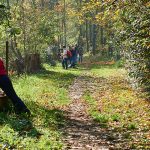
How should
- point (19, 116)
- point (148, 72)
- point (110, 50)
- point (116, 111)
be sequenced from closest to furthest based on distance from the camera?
point (19, 116), point (116, 111), point (148, 72), point (110, 50)

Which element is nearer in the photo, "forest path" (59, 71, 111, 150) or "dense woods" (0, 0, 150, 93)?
"forest path" (59, 71, 111, 150)

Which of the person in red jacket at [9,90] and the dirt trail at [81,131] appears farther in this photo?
the person in red jacket at [9,90]

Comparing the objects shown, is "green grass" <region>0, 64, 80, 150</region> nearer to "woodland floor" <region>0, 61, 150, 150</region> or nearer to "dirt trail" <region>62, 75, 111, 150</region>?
"woodland floor" <region>0, 61, 150, 150</region>

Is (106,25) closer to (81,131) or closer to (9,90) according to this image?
(9,90)

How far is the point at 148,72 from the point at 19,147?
7.56m

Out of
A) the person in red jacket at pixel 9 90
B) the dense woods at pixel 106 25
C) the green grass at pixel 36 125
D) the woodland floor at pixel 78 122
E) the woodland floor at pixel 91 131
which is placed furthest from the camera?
the dense woods at pixel 106 25

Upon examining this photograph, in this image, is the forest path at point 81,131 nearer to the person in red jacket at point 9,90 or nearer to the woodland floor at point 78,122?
the woodland floor at point 78,122

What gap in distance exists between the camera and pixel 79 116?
40.1 feet

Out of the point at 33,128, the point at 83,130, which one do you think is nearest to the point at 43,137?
the point at 33,128

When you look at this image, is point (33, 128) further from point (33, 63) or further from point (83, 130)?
point (33, 63)

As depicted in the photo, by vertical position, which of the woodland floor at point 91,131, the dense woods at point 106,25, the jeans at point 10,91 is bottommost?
the woodland floor at point 91,131

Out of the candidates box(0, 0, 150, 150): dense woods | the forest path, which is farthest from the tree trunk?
the forest path

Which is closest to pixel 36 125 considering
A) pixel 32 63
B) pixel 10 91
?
pixel 10 91

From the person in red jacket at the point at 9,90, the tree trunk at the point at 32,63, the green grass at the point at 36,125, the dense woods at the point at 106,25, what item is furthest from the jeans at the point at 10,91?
the tree trunk at the point at 32,63
